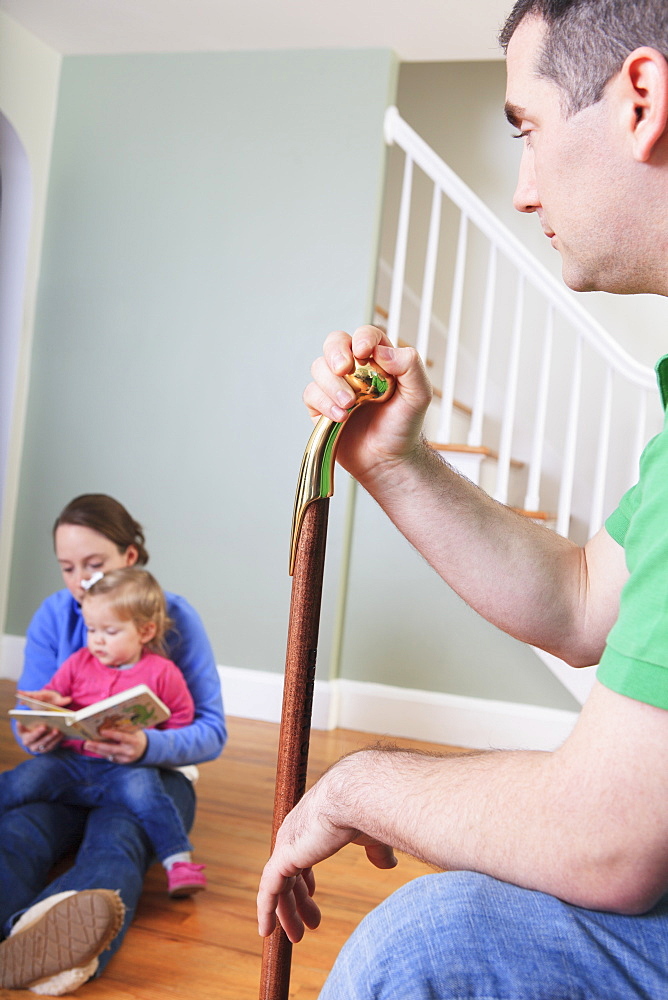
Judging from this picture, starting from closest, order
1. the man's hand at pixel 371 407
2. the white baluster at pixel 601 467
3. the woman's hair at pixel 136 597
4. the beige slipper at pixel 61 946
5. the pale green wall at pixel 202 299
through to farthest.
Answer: the man's hand at pixel 371 407, the beige slipper at pixel 61 946, the woman's hair at pixel 136 597, the white baluster at pixel 601 467, the pale green wall at pixel 202 299

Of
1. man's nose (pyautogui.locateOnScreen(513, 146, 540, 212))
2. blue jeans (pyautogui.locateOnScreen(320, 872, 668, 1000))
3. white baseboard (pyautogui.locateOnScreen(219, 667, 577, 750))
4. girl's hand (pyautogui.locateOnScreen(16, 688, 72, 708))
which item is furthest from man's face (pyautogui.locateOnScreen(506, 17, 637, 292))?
white baseboard (pyautogui.locateOnScreen(219, 667, 577, 750))

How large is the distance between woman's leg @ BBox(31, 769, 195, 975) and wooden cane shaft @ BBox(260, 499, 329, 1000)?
0.94 meters

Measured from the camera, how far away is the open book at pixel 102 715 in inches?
74.7

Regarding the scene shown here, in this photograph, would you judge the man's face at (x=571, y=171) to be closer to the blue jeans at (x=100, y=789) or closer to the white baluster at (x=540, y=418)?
the blue jeans at (x=100, y=789)

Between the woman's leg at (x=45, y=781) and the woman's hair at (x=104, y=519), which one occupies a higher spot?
the woman's hair at (x=104, y=519)

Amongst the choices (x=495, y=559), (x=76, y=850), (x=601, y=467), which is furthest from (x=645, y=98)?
(x=601, y=467)

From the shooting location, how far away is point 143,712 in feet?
6.49

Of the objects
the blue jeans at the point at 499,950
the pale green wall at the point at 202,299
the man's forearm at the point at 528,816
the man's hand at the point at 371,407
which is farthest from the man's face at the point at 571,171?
the pale green wall at the point at 202,299

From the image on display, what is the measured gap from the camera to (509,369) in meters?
3.66

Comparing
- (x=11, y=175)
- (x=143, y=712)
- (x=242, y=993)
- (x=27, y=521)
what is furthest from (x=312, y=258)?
(x=242, y=993)

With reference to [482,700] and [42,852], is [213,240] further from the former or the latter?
[42,852]

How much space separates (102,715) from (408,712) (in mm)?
1856

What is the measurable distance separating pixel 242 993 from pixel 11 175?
10.7 ft

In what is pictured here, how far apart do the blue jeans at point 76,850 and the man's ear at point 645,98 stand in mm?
1534
